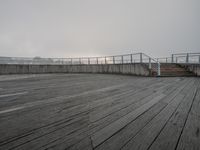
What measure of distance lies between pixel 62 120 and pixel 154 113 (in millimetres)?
1600

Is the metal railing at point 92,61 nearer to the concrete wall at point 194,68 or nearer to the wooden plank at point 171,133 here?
the concrete wall at point 194,68

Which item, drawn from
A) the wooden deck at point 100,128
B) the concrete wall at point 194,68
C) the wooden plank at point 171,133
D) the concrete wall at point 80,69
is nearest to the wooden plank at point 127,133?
the wooden deck at point 100,128

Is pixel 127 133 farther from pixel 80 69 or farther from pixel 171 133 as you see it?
pixel 80 69

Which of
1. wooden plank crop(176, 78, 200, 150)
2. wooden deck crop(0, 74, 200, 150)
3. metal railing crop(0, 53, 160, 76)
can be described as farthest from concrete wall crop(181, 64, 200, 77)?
wooden plank crop(176, 78, 200, 150)

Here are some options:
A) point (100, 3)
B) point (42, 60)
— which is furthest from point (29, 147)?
point (100, 3)

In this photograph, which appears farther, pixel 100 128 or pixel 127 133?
pixel 100 128

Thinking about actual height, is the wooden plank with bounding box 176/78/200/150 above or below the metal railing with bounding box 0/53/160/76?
below

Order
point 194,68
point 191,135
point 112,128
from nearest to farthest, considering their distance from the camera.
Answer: point 191,135
point 112,128
point 194,68

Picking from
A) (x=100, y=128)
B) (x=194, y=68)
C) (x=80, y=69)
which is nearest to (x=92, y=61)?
(x=80, y=69)

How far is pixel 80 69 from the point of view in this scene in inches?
720

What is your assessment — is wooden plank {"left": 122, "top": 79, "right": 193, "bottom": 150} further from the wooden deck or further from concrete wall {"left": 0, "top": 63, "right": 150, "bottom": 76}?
concrete wall {"left": 0, "top": 63, "right": 150, "bottom": 76}

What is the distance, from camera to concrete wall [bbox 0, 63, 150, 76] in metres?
11.2

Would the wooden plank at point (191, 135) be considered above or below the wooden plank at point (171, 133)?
below

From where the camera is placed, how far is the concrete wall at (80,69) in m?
11.2
